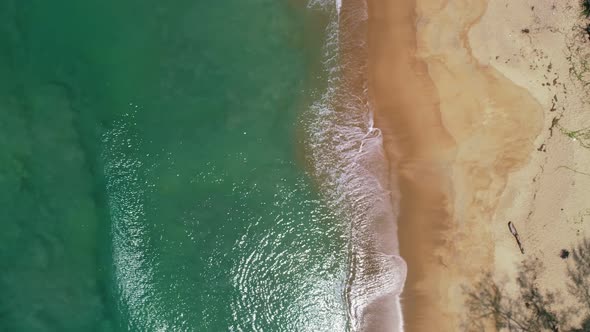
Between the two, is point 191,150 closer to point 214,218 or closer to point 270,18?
point 214,218

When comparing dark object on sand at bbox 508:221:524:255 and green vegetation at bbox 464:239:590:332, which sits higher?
dark object on sand at bbox 508:221:524:255

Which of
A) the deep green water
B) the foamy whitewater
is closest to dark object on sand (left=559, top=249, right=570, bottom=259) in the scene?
the foamy whitewater

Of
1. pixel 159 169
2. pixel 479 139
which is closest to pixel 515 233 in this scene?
pixel 479 139

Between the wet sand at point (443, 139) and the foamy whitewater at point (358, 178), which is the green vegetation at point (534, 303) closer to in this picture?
the wet sand at point (443, 139)

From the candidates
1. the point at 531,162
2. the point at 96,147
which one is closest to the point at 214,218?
the point at 96,147

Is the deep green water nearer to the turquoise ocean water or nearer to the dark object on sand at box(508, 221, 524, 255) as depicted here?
the turquoise ocean water

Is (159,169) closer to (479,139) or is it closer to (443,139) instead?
(443,139)
